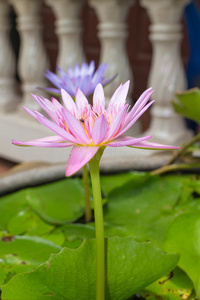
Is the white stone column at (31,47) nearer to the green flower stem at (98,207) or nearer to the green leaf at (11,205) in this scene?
the green leaf at (11,205)

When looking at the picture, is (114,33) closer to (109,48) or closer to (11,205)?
(109,48)

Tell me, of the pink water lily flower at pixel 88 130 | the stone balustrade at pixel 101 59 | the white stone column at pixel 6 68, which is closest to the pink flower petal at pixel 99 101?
the pink water lily flower at pixel 88 130

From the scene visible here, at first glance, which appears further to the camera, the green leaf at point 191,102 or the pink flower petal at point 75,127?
the green leaf at point 191,102

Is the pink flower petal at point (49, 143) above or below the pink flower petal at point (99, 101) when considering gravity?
below

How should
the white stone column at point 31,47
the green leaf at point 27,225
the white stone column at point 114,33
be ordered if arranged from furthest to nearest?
the white stone column at point 31,47, the white stone column at point 114,33, the green leaf at point 27,225

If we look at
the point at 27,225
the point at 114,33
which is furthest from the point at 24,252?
the point at 114,33

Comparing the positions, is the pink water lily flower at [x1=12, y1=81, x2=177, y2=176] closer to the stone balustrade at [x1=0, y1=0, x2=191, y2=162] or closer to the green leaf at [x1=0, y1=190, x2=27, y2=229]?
the green leaf at [x1=0, y1=190, x2=27, y2=229]
